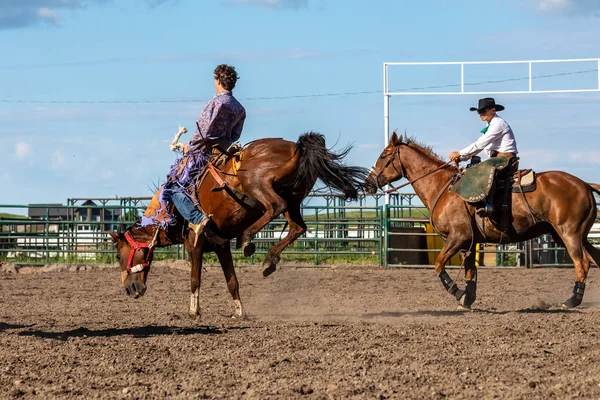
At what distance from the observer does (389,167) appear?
10031 millimetres

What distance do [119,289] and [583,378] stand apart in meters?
8.77

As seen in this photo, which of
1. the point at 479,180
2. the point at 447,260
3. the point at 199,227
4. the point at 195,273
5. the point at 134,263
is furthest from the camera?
the point at 447,260

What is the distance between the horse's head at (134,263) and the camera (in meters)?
8.85

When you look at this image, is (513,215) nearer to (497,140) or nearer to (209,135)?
(497,140)

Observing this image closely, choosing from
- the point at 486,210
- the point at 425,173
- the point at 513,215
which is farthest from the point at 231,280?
the point at 513,215

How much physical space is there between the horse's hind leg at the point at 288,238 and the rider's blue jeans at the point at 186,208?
87 centimetres

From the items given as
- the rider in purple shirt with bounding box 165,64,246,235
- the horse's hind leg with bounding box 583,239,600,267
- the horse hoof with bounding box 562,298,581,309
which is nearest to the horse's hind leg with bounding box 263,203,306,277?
the rider in purple shirt with bounding box 165,64,246,235

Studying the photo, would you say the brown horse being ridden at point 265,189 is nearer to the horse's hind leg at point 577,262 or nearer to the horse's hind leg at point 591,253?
the horse's hind leg at point 577,262

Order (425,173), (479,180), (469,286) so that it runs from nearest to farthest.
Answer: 1. (479,180)
2. (469,286)
3. (425,173)

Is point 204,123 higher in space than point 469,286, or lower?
higher

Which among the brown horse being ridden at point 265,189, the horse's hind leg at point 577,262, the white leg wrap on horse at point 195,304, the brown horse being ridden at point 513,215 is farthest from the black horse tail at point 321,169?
the horse's hind leg at point 577,262

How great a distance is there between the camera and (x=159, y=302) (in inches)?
416

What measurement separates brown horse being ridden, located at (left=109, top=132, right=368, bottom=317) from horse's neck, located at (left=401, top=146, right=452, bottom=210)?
178 cm

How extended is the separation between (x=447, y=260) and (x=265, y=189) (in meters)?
2.47
